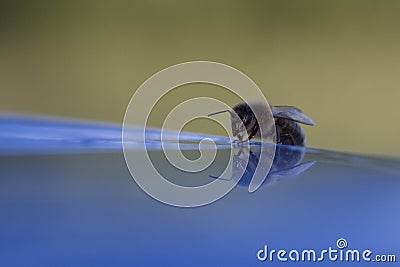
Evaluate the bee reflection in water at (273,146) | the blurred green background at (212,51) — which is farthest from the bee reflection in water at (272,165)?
the blurred green background at (212,51)

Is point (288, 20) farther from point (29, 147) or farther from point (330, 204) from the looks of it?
point (29, 147)

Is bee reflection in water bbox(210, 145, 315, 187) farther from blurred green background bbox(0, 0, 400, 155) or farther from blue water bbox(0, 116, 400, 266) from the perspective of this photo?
blurred green background bbox(0, 0, 400, 155)

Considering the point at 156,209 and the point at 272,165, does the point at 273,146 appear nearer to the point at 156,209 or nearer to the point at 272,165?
the point at 272,165

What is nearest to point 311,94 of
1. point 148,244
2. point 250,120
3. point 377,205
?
point 250,120

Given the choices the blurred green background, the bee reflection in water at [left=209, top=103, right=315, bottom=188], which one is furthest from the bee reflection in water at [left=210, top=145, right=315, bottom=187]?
the blurred green background

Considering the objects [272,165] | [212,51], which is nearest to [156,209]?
[272,165]

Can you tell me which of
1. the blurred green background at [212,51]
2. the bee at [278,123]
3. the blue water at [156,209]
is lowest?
the blue water at [156,209]

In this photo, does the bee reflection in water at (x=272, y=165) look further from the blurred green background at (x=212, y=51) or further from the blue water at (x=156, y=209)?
the blurred green background at (x=212, y=51)
